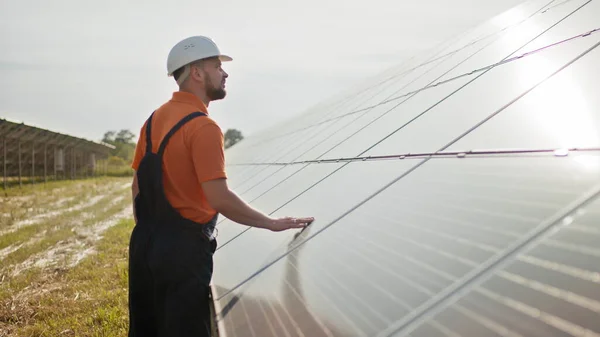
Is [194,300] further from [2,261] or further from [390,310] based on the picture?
[2,261]

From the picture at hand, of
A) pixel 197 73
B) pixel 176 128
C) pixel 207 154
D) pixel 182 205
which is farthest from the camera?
pixel 197 73

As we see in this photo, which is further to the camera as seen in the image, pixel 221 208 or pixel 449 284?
pixel 221 208

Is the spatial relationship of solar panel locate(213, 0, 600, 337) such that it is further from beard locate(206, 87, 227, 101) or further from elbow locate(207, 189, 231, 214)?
beard locate(206, 87, 227, 101)

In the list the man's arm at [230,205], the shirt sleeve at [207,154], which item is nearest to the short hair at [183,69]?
the shirt sleeve at [207,154]

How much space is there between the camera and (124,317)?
562 centimetres

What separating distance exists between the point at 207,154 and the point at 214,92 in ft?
2.19

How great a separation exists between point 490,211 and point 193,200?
194cm

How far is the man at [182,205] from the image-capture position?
10.2 feet

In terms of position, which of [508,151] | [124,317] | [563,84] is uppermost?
[563,84]

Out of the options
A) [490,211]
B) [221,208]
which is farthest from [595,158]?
[221,208]

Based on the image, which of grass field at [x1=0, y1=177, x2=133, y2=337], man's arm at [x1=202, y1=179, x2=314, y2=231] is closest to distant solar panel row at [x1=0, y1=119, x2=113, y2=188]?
grass field at [x1=0, y1=177, x2=133, y2=337]

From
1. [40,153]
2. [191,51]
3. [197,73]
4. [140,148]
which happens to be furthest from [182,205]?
[40,153]

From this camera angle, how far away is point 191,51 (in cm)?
338

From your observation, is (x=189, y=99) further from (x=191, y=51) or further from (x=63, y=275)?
(x=63, y=275)
